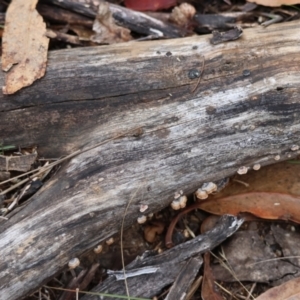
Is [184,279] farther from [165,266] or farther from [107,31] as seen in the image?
[107,31]

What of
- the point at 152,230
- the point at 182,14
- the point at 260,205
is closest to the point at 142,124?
the point at 152,230

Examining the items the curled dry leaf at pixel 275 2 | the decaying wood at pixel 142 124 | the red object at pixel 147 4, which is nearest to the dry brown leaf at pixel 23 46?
the decaying wood at pixel 142 124

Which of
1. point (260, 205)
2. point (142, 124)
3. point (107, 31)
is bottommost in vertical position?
point (260, 205)

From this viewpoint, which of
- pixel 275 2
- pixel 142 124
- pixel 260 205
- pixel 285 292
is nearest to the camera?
pixel 142 124

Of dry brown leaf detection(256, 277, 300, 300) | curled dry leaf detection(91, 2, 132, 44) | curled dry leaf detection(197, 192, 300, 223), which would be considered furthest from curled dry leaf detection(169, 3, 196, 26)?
dry brown leaf detection(256, 277, 300, 300)

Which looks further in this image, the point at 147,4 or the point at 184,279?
the point at 147,4
